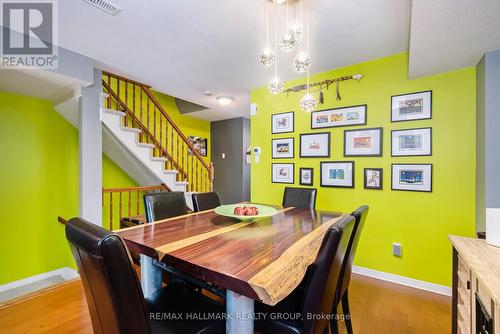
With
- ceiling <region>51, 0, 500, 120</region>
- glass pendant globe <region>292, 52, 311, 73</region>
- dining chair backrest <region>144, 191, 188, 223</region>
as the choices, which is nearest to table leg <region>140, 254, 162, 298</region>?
dining chair backrest <region>144, 191, 188, 223</region>

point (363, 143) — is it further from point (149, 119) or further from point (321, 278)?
point (149, 119)

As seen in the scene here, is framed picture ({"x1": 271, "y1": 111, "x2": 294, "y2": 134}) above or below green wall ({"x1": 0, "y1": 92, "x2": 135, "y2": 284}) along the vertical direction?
above

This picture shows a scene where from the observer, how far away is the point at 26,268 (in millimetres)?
3129

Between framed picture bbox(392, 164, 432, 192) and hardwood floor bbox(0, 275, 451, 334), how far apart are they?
1.05 metres

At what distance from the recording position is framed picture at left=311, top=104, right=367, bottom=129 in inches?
105

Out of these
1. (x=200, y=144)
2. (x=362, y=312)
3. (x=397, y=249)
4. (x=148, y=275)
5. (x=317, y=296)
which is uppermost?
(x=200, y=144)

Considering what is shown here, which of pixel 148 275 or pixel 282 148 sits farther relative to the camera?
pixel 282 148


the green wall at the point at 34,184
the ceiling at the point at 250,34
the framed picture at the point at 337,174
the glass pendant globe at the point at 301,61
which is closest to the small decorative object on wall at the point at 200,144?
the green wall at the point at 34,184

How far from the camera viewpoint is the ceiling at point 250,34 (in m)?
1.62

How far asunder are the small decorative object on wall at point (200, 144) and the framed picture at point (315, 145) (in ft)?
10.3

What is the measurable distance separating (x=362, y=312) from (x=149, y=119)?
4.25 m

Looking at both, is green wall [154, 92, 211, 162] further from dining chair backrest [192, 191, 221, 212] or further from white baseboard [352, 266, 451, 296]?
white baseboard [352, 266, 451, 296]

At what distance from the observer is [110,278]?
727mm

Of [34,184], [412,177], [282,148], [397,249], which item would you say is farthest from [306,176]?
[34,184]
